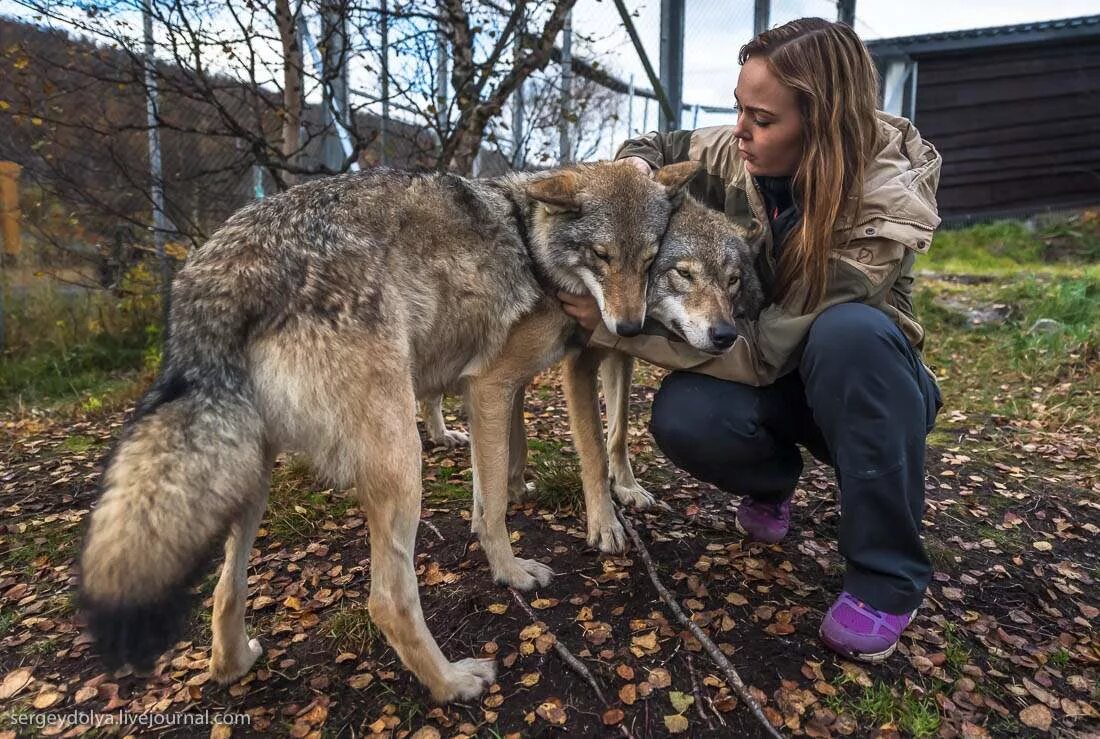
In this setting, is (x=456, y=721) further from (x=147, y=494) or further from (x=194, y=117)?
(x=194, y=117)

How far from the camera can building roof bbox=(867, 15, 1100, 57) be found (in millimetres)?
11539

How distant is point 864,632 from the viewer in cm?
214

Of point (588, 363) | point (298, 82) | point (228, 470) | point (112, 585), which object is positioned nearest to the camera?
point (112, 585)

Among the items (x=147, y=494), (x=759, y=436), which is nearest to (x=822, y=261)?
(x=759, y=436)

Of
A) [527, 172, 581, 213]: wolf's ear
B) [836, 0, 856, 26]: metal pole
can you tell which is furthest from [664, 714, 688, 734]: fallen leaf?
[836, 0, 856, 26]: metal pole

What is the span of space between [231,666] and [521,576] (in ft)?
→ 3.28

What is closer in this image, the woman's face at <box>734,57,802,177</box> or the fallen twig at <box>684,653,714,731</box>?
the fallen twig at <box>684,653,714,731</box>

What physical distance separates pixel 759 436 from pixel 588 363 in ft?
2.53

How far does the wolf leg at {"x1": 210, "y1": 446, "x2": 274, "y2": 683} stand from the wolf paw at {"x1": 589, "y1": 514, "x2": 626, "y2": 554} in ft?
4.35

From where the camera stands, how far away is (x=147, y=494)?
1.58m

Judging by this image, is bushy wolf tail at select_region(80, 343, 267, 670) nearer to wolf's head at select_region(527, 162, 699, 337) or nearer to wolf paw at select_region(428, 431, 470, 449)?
wolf's head at select_region(527, 162, 699, 337)

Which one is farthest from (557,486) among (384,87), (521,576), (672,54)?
(672,54)

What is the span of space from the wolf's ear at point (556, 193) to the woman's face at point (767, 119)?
0.64m

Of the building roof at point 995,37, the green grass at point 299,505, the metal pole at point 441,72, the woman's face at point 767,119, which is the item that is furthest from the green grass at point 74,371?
the building roof at point 995,37
